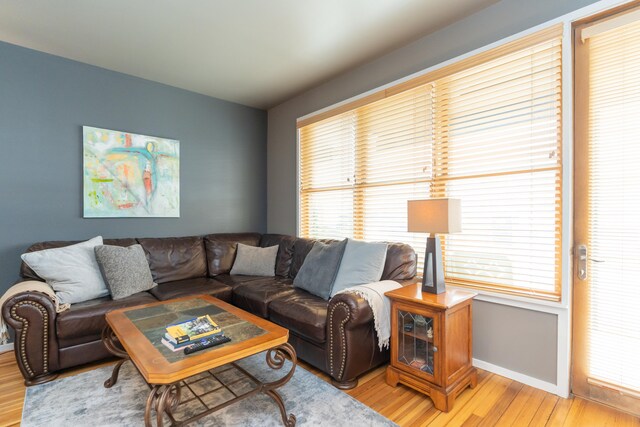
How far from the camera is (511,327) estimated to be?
2.24m

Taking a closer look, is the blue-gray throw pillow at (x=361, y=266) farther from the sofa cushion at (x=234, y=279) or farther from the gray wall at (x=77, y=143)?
the gray wall at (x=77, y=143)

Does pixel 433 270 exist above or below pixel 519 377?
above

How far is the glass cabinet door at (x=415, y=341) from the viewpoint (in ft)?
6.61

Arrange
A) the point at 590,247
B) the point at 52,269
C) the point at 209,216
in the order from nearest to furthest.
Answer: the point at 590,247 → the point at 52,269 → the point at 209,216

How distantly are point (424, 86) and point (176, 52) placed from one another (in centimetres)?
235

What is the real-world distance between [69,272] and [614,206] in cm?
395

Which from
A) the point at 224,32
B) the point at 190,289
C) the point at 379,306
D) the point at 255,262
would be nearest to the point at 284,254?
the point at 255,262

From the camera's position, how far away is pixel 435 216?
7.04ft

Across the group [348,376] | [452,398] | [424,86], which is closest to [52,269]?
[348,376]

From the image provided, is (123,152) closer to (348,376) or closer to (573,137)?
(348,376)

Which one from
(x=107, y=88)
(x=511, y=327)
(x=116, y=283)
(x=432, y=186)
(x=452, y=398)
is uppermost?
(x=107, y=88)

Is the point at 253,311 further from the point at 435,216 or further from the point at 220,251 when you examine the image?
the point at 435,216

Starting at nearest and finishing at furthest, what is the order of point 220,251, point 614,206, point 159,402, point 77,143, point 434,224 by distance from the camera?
point 159,402
point 614,206
point 434,224
point 77,143
point 220,251

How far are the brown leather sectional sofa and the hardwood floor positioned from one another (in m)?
A: 0.16
